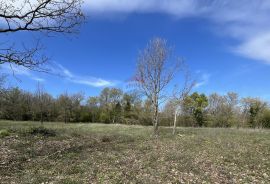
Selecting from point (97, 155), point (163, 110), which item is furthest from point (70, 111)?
point (97, 155)

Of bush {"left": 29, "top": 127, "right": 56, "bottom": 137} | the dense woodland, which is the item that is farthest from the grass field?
the dense woodland

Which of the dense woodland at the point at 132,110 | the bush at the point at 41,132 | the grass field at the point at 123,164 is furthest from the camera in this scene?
the dense woodland at the point at 132,110

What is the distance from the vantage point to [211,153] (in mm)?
15680

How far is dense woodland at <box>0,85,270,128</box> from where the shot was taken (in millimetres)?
60656

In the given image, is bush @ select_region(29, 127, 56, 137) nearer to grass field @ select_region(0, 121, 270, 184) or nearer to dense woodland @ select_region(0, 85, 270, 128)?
grass field @ select_region(0, 121, 270, 184)

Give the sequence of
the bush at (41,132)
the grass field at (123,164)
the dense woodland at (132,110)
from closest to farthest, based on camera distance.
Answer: the grass field at (123,164)
the bush at (41,132)
the dense woodland at (132,110)

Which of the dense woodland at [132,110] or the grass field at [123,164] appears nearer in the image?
the grass field at [123,164]

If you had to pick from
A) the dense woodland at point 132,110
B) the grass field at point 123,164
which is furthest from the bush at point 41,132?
the dense woodland at point 132,110

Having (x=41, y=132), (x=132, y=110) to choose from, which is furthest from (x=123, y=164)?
(x=132, y=110)

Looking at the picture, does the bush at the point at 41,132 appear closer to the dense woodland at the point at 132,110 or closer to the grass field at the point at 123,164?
the grass field at the point at 123,164

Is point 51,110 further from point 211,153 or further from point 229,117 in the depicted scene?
point 211,153

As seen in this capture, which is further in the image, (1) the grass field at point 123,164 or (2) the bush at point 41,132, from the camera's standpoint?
(2) the bush at point 41,132

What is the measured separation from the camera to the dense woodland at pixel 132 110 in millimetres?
60656

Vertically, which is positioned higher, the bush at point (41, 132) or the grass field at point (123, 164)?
the bush at point (41, 132)
